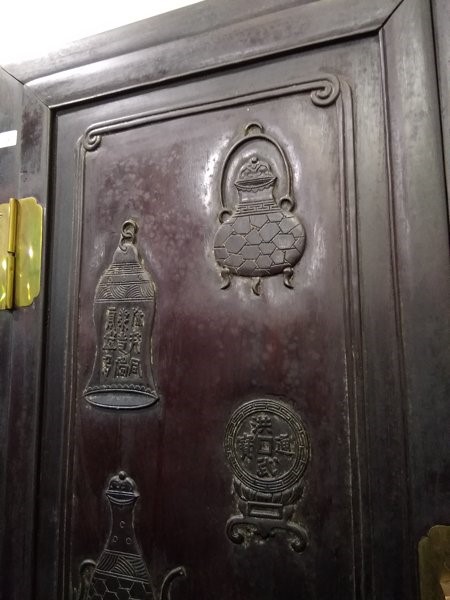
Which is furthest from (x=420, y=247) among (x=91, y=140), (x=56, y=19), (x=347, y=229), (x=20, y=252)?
(x=56, y=19)

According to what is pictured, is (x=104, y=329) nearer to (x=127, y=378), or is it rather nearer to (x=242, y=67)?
(x=127, y=378)

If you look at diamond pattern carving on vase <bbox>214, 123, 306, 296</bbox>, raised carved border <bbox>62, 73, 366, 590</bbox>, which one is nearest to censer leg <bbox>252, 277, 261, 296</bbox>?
diamond pattern carving on vase <bbox>214, 123, 306, 296</bbox>

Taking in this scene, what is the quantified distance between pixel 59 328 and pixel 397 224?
0.70 m

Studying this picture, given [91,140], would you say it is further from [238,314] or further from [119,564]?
[119,564]

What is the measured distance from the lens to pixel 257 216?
89 cm

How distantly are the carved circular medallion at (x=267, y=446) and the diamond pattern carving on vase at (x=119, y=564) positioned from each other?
0.75ft

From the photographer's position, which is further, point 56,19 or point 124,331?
point 56,19

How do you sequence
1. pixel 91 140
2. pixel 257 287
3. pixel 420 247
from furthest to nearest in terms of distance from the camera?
pixel 91 140 → pixel 257 287 → pixel 420 247

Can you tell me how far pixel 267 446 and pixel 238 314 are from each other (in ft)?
0.78

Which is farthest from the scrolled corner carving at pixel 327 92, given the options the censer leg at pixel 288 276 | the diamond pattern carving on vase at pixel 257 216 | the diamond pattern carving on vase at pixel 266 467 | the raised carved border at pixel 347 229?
the diamond pattern carving on vase at pixel 266 467

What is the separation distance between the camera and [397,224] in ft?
2.60

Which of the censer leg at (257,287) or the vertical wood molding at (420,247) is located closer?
the vertical wood molding at (420,247)

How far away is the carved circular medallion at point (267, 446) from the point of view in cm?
82

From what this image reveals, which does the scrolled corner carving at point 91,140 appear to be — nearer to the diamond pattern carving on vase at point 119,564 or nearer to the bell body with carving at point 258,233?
the bell body with carving at point 258,233
